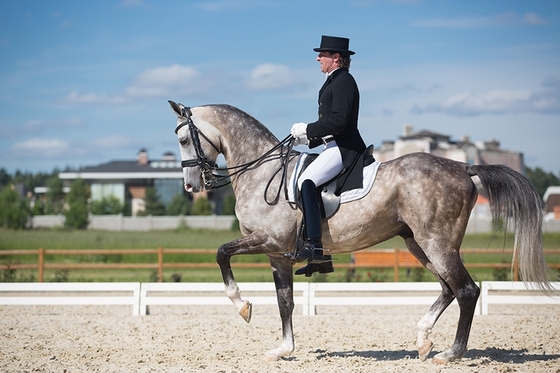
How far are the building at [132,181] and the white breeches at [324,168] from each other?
66223mm

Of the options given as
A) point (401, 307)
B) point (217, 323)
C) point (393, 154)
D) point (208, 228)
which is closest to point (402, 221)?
point (217, 323)

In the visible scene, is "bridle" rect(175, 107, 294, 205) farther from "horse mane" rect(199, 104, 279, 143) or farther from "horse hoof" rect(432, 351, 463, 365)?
"horse hoof" rect(432, 351, 463, 365)

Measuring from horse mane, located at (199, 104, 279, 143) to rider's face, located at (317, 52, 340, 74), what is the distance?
35.5 inches

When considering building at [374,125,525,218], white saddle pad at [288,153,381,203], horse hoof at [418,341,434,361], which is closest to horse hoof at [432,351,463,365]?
horse hoof at [418,341,434,361]

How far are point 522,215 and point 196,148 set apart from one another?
3189mm

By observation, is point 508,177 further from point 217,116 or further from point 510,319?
point 510,319

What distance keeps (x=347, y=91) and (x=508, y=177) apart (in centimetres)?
180

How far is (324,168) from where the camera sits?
6430 millimetres

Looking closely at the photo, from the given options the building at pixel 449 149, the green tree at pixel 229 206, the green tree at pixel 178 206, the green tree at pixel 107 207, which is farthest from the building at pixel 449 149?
the green tree at pixel 107 207

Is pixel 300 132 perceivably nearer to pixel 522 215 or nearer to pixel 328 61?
pixel 328 61

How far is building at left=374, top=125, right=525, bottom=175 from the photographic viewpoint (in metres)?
71.9

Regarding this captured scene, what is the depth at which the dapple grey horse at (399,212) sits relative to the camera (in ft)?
21.1

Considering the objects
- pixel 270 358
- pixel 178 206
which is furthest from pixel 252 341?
pixel 178 206

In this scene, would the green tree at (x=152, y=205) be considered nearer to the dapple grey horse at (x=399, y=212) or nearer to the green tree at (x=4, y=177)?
the dapple grey horse at (x=399, y=212)
